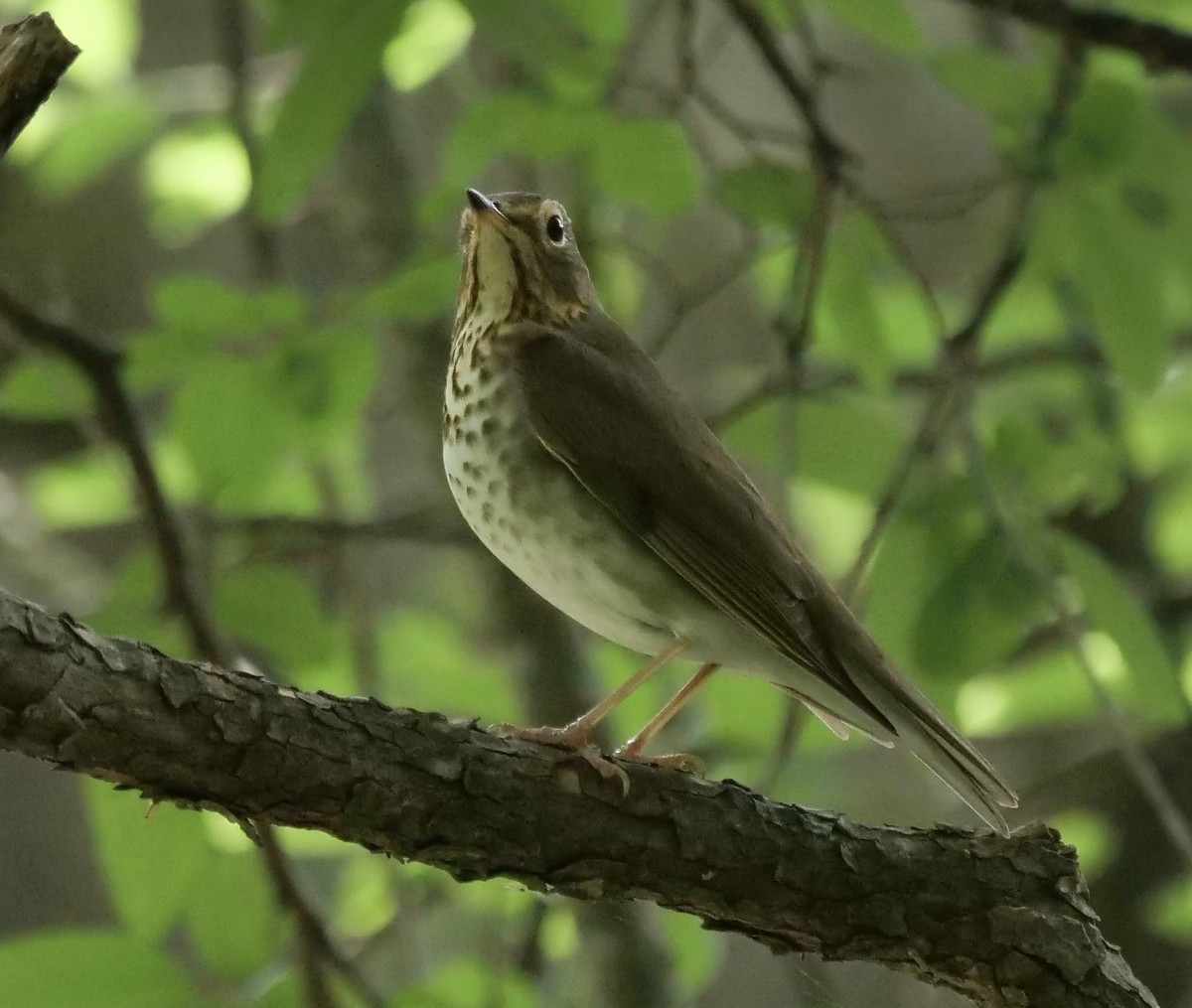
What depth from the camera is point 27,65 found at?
2.23 metres

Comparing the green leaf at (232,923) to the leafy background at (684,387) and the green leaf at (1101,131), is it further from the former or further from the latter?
the green leaf at (1101,131)

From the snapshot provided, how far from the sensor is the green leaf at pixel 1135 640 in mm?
2773

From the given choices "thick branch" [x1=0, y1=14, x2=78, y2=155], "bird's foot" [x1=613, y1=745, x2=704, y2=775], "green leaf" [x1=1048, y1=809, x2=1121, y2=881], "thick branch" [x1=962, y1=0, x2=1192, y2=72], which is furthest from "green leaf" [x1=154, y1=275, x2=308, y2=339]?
"green leaf" [x1=1048, y1=809, x2=1121, y2=881]

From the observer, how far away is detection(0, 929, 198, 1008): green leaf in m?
2.58

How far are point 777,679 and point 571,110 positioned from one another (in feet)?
3.90

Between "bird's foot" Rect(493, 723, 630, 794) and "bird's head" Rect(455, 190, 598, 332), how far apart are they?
1.00m

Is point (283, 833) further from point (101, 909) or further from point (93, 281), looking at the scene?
point (93, 281)

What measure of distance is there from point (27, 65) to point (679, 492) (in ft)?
4.46

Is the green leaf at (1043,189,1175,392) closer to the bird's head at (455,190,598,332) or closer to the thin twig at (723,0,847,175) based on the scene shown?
the thin twig at (723,0,847,175)

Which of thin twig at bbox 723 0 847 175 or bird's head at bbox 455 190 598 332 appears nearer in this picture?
bird's head at bbox 455 190 598 332

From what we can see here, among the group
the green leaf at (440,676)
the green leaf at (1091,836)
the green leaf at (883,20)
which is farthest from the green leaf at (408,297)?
the green leaf at (1091,836)

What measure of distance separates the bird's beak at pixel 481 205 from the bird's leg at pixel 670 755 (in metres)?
1.03

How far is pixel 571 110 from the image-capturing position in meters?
3.14

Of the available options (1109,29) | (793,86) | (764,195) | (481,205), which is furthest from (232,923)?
(1109,29)
